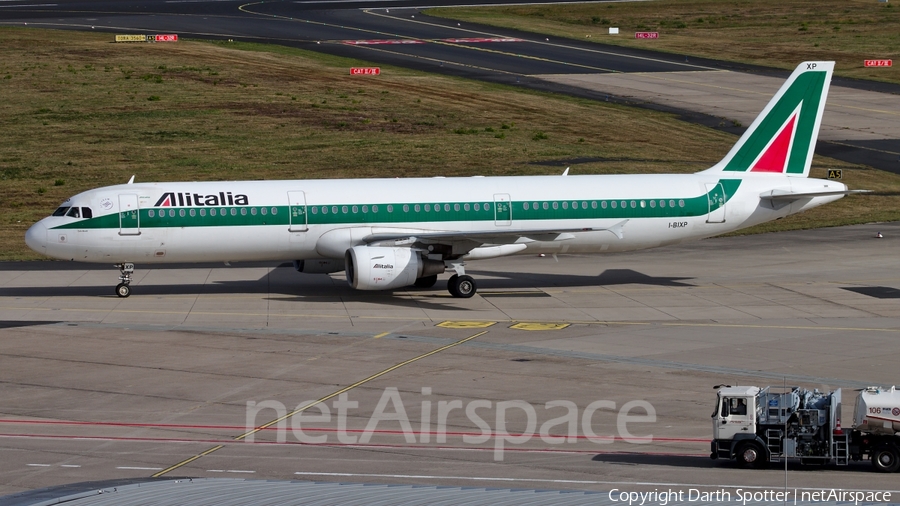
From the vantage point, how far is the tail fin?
46.7 m

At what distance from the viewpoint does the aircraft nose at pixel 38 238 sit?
42438 mm

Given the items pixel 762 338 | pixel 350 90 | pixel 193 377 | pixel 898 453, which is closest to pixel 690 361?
pixel 762 338

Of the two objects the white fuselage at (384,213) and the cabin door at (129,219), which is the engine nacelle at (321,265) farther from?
the cabin door at (129,219)

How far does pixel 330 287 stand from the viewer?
47250mm

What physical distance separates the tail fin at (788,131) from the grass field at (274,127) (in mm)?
16444

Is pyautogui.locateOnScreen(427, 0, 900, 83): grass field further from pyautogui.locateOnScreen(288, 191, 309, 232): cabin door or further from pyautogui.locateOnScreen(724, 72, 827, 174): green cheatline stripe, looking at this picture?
pyautogui.locateOnScreen(288, 191, 309, 232): cabin door

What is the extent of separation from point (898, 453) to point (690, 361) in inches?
433

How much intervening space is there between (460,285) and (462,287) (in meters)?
0.11

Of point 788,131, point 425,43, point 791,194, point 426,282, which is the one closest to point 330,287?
point 426,282

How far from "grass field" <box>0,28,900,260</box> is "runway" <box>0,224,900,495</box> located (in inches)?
631

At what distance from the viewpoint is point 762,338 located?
121ft

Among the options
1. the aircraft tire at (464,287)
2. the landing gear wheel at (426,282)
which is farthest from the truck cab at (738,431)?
the landing gear wheel at (426,282)

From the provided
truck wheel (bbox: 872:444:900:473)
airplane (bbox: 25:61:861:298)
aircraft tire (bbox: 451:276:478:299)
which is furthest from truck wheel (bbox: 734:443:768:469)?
aircraft tire (bbox: 451:276:478:299)

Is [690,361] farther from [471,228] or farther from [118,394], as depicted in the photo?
[118,394]
